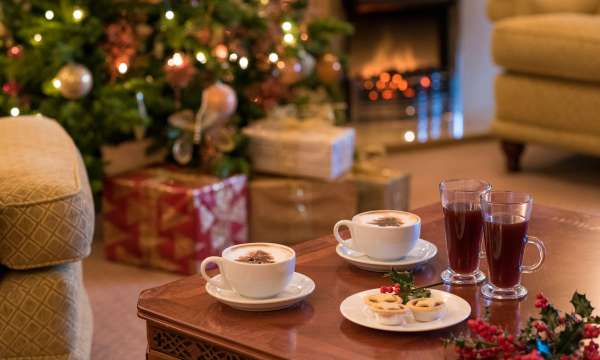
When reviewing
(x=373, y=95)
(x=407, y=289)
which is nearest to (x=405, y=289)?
(x=407, y=289)


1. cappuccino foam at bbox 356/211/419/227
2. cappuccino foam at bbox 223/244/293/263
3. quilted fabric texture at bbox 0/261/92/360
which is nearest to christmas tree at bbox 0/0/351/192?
quilted fabric texture at bbox 0/261/92/360

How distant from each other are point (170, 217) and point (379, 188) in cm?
67

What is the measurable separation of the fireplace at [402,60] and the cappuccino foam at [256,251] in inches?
120

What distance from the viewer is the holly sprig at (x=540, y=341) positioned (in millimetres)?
1093

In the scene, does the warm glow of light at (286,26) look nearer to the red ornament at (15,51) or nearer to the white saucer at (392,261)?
the red ornament at (15,51)

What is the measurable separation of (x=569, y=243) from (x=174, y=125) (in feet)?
4.76

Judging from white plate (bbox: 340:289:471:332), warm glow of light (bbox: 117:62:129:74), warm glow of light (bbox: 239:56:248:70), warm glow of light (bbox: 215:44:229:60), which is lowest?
white plate (bbox: 340:289:471:332)

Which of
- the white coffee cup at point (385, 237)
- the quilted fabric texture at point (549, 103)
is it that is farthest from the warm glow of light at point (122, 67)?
the quilted fabric texture at point (549, 103)

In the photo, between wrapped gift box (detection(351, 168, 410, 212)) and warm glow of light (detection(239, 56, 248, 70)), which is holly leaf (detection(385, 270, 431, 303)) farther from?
warm glow of light (detection(239, 56, 248, 70))

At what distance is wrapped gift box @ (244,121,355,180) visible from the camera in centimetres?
278

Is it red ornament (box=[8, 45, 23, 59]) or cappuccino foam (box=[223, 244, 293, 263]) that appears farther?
red ornament (box=[8, 45, 23, 59])

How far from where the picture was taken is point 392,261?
1.47 m

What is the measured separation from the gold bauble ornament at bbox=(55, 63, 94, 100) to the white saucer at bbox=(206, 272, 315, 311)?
139cm

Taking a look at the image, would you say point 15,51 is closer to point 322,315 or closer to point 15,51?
point 15,51
